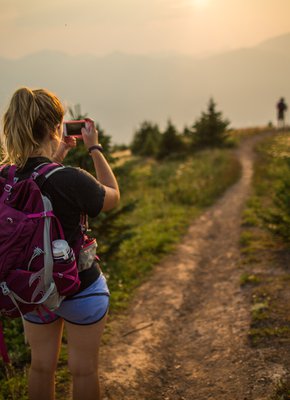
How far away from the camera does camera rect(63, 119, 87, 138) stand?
2965mm

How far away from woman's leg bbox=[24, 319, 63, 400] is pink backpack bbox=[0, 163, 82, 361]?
0.42 metres

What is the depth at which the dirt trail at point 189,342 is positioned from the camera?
4301mm

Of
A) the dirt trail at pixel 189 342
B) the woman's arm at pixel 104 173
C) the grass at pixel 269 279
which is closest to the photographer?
the woman's arm at pixel 104 173

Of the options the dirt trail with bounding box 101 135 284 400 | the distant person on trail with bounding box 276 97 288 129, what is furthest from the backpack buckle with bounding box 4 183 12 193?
the distant person on trail with bounding box 276 97 288 129

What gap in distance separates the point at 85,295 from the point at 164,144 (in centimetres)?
2497

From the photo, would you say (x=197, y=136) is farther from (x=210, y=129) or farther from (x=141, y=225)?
(x=141, y=225)

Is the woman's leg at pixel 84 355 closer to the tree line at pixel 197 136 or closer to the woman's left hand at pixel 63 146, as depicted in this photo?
the woman's left hand at pixel 63 146

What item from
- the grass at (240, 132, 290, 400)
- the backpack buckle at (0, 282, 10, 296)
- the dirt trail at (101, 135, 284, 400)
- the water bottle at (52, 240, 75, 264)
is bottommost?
the dirt trail at (101, 135, 284, 400)

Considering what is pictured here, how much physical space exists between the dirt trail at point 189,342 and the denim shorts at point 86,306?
184cm

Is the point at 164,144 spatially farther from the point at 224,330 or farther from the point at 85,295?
the point at 85,295

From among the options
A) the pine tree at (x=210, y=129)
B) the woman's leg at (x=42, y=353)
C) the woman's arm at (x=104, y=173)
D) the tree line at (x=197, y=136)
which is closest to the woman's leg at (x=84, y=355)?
the woman's leg at (x=42, y=353)

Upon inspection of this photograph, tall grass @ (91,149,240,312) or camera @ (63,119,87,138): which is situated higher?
camera @ (63,119,87,138)

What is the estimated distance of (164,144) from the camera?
2731cm

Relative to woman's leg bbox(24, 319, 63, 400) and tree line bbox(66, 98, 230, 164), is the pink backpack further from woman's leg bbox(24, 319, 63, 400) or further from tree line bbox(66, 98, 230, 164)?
tree line bbox(66, 98, 230, 164)
